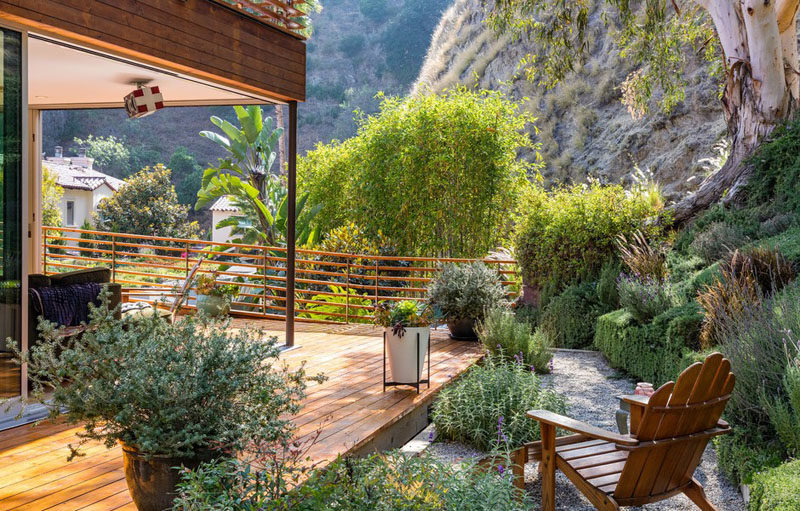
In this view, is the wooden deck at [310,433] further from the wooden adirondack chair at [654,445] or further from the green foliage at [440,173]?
the green foliage at [440,173]

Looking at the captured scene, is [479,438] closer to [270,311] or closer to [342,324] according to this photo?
[342,324]

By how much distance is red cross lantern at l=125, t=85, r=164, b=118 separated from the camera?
695 cm

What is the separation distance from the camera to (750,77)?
9.76 m

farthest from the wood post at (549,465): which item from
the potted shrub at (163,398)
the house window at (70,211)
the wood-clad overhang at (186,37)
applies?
the house window at (70,211)

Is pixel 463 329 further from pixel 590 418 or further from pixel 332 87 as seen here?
pixel 332 87

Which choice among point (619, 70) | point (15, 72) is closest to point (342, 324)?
point (15, 72)

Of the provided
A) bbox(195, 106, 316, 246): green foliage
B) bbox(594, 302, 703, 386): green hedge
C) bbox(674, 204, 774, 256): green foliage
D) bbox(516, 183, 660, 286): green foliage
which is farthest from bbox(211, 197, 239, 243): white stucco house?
bbox(594, 302, 703, 386): green hedge

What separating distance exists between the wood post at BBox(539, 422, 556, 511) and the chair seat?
0.06m

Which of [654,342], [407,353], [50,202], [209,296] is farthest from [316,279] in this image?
[50,202]

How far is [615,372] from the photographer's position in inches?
298

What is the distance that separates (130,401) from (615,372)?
5926 millimetres

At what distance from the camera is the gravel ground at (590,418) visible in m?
4.04

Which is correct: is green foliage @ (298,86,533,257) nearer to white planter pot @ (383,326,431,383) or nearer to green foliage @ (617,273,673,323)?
green foliage @ (617,273,673,323)

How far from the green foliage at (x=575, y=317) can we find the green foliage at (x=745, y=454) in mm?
4644
